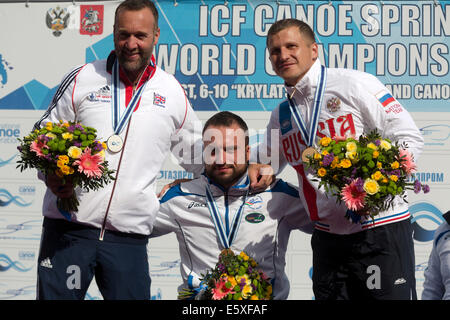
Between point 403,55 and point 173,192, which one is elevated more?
point 403,55

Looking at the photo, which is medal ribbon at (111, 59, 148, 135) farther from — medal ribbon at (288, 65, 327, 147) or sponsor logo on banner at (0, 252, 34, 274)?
sponsor logo on banner at (0, 252, 34, 274)

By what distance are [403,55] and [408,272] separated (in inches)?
87.5

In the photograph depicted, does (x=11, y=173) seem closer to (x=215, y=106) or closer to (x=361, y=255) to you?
(x=215, y=106)

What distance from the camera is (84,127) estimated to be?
8.86ft

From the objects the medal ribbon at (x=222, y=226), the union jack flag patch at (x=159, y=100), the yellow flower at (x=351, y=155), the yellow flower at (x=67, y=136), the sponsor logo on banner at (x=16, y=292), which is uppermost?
the union jack flag patch at (x=159, y=100)

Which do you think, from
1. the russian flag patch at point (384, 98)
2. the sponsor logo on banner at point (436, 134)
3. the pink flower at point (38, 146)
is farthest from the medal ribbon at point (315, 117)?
the sponsor logo on banner at point (436, 134)

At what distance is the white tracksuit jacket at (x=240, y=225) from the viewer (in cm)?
313

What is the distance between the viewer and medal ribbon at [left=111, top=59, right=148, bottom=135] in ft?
9.49

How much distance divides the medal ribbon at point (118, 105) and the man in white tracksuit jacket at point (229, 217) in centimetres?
53

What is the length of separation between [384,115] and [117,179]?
4.95 feet

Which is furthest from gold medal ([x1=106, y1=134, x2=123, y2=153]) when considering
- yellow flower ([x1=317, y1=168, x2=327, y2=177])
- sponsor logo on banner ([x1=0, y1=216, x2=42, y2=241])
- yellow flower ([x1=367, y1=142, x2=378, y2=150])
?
sponsor logo on banner ([x1=0, y1=216, x2=42, y2=241])

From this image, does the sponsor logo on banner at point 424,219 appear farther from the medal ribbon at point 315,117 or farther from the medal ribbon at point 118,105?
the medal ribbon at point 118,105
